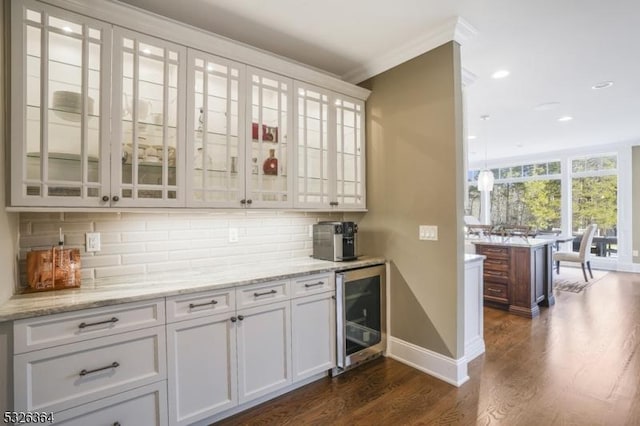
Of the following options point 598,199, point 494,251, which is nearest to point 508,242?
point 494,251

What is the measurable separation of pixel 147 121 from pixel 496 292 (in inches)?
178

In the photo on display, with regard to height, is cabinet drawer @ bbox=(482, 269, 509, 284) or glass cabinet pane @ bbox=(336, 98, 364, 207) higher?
glass cabinet pane @ bbox=(336, 98, 364, 207)

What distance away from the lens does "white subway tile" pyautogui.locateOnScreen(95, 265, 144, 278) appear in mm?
2059

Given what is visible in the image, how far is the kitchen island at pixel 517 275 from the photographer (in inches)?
157

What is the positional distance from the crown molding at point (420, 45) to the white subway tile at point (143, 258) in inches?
96.4

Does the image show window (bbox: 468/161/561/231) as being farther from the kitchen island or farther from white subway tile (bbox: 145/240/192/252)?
white subway tile (bbox: 145/240/192/252)

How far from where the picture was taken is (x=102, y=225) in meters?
2.08

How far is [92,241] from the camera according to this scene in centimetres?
204

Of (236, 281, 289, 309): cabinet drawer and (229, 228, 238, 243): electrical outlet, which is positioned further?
(229, 228, 238, 243): electrical outlet

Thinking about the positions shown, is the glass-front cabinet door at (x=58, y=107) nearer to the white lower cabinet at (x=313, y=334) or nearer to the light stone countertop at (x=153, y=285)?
the light stone countertop at (x=153, y=285)

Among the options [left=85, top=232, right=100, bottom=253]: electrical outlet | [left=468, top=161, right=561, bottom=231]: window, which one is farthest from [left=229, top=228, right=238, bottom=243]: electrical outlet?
[left=468, top=161, right=561, bottom=231]: window

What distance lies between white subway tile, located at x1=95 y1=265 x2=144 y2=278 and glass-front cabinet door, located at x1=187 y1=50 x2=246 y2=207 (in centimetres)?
61

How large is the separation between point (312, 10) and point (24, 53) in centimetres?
170

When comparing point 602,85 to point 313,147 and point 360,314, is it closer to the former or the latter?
point 313,147
